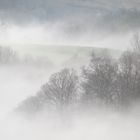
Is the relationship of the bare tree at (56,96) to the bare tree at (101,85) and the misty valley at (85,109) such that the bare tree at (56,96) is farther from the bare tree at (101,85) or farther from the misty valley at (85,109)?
the bare tree at (101,85)

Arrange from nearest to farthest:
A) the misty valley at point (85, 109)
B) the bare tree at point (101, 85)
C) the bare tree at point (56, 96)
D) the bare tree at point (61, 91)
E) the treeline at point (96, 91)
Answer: the misty valley at point (85, 109), the treeline at point (96, 91), the bare tree at point (101, 85), the bare tree at point (56, 96), the bare tree at point (61, 91)

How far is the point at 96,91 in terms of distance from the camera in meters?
40.1

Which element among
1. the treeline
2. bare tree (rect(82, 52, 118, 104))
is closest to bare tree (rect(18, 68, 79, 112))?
the treeline

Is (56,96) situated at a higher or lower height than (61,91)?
→ lower

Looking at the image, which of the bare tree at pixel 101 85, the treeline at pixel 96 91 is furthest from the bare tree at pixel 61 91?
the bare tree at pixel 101 85

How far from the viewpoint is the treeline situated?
129ft

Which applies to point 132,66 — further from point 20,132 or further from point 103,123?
point 20,132

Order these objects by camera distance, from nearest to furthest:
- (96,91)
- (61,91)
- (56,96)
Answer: (96,91), (56,96), (61,91)

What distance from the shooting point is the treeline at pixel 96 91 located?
39.4 meters

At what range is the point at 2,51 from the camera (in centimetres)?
8150

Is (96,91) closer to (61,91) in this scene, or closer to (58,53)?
A: (61,91)

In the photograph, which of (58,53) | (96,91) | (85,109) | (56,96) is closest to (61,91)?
(56,96)

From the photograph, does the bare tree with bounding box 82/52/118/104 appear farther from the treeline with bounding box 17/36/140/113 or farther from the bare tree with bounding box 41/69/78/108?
the bare tree with bounding box 41/69/78/108

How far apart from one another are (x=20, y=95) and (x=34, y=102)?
46.8 ft
